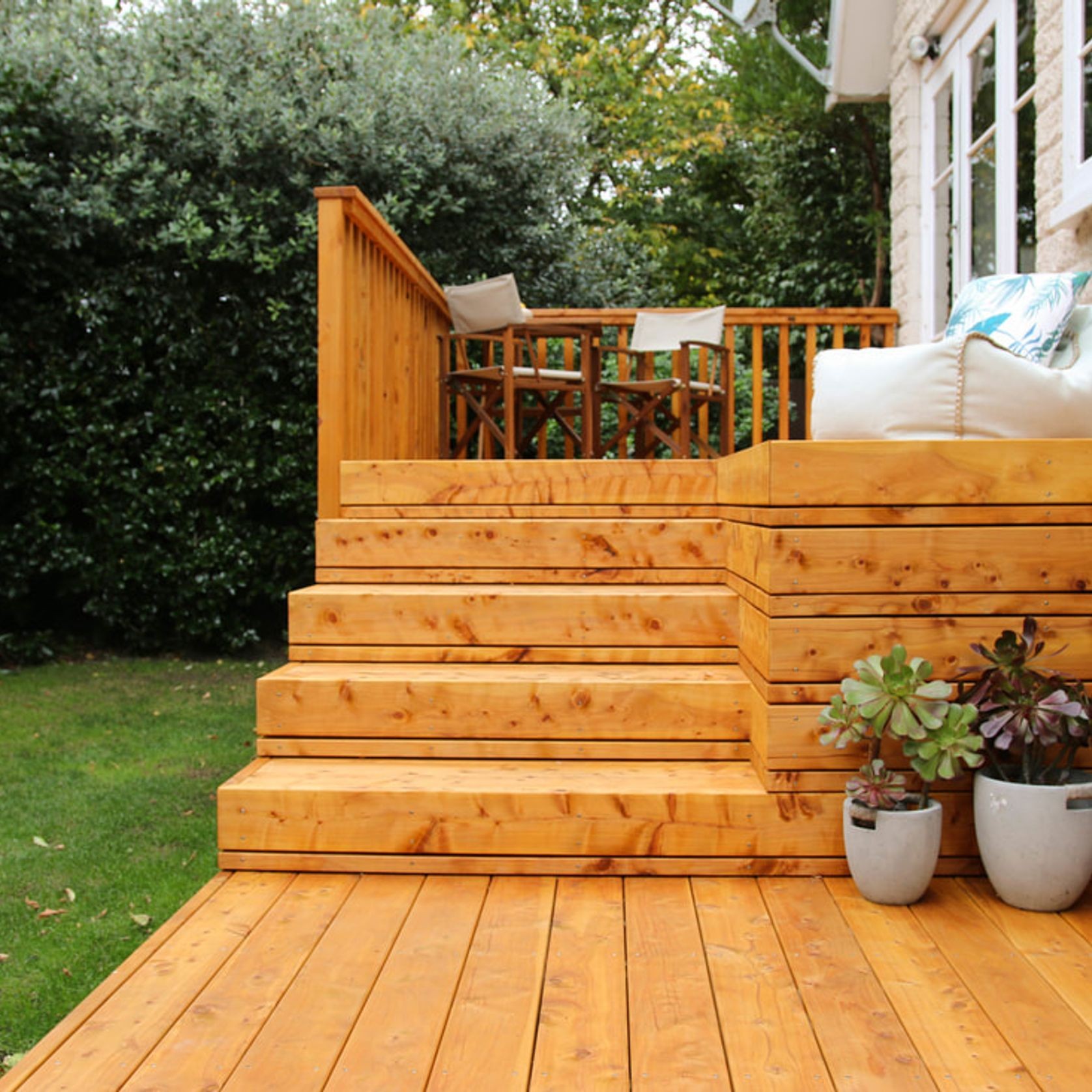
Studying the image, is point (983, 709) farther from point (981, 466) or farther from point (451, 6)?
point (451, 6)

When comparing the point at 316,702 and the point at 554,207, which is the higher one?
the point at 554,207

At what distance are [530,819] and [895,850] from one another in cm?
80

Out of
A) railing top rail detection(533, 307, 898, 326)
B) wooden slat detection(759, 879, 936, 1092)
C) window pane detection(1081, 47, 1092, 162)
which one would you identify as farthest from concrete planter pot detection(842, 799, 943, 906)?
railing top rail detection(533, 307, 898, 326)

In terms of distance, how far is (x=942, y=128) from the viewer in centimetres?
547

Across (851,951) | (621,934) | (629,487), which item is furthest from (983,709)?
(629,487)

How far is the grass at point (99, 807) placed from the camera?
2.58 m

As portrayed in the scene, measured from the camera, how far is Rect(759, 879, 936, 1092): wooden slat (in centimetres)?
172

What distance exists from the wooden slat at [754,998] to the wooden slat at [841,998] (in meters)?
0.02

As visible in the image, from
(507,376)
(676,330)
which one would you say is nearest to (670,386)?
(676,330)

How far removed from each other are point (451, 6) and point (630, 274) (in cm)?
619

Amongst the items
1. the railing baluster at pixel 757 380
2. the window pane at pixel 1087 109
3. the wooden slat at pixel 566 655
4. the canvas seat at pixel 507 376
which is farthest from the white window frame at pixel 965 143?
the wooden slat at pixel 566 655

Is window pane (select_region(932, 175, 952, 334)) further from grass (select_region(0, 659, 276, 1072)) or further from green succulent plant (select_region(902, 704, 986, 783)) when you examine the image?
grass (select_region(0, 659, 276, 1072))

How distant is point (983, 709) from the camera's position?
2443 mm

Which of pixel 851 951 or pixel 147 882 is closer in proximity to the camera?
pixel 851 951
